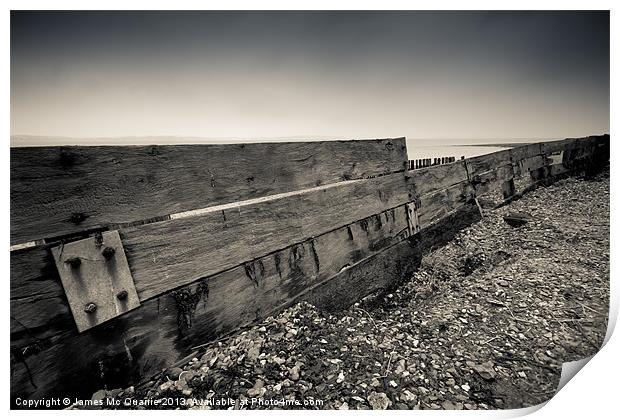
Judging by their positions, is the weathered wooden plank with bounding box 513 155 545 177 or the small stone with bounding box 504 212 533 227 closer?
the small stone with bounding box 504 212 533 227

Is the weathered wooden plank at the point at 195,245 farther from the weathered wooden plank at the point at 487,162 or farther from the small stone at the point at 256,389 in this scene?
the weathered wooden plank at the point at 487,162

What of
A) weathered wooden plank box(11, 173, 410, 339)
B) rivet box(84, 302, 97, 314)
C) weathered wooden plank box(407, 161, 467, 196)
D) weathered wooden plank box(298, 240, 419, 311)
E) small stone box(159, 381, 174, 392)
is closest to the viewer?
weathered wooden plank box(11, 173, 410, 339)

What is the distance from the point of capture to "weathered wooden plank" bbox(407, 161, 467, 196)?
13.5ft

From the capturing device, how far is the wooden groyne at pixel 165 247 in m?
1.68

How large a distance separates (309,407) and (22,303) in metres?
1.91

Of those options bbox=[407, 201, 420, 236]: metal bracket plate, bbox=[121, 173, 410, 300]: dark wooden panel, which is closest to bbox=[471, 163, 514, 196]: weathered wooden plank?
bbox=[407, 201, 420, 236]: metal bracket plate

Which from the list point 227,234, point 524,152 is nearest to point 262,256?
point 227,234

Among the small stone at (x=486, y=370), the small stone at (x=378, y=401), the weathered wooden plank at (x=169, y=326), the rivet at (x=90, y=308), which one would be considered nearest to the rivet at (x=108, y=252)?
the rivet at (x=90, y=308)

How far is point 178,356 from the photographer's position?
2135 mm

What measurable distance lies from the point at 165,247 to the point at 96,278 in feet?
1.36

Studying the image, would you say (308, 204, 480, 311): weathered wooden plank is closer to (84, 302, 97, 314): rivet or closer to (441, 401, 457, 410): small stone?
(441, 401, 457, 410): small stone

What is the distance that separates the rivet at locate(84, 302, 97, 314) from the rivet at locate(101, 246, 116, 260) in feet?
0.91

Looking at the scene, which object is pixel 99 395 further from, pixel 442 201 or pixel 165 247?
pixel 442 201

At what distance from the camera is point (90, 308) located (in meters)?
1.78
